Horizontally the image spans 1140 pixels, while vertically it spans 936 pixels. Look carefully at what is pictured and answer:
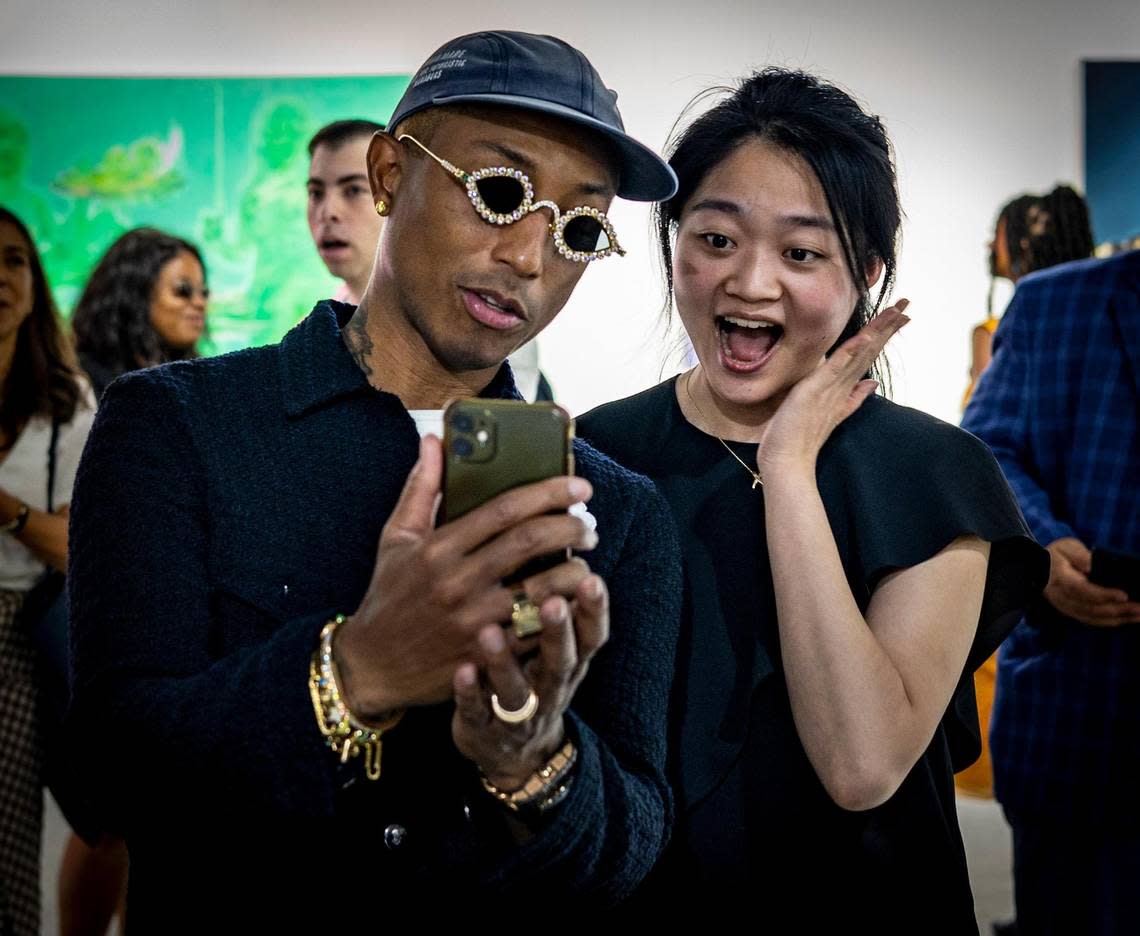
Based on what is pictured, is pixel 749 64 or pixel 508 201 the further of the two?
pixel 749 64

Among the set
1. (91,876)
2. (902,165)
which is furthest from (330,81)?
(91,876)

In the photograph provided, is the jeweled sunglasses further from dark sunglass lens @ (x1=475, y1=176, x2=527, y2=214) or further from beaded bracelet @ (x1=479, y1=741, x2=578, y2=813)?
beaded bracelet @ (x1=479, y1=741, x2=578, y2=813)

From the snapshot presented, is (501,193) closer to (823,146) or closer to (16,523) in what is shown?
(823,146)

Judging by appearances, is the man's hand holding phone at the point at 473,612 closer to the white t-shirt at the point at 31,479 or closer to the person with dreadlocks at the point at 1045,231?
the white t-shirt at the point at 31,479

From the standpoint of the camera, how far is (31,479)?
282 centimetres

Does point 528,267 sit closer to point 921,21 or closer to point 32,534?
point 32,534

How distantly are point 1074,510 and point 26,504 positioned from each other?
225cm

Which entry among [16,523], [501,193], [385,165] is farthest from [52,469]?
[501,193]

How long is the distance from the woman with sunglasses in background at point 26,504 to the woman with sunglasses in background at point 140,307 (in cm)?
68

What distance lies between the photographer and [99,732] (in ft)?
3.76

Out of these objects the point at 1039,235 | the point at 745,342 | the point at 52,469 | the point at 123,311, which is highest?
the point at 1039,235

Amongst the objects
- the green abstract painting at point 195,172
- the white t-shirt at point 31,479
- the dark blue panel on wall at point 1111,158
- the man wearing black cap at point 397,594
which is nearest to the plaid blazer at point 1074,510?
the man wearing black cap at point 397,594

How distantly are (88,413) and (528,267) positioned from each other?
1.95 m

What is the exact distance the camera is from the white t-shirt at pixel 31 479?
2.80 meters
